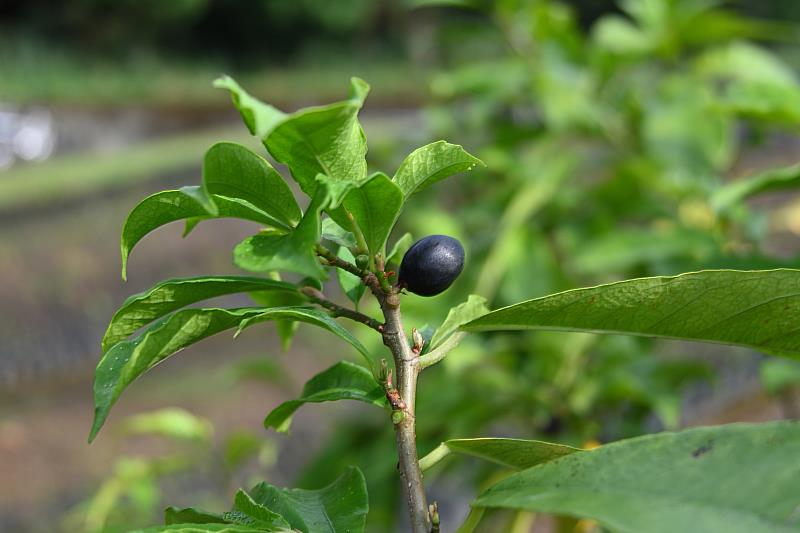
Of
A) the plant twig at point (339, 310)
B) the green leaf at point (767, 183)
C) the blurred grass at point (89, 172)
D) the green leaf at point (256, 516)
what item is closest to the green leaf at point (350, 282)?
the plant twig at point (339, 310)

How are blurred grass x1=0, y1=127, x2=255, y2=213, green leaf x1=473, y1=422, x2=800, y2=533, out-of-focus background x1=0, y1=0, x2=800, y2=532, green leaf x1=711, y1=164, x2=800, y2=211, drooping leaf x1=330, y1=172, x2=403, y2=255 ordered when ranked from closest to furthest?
green leaf x1=473, y1=422, x2=800, y2=533 < drooping leaf x1=330, y1=172, x2=403, y2=255 < green leaf x1=711, y1=164, x2=800, y2=211 < out-of-focus background x1=0, y1=0, x2=800, y2=532 < blurred grass x1=0, y1=127, x2=255, y2=213

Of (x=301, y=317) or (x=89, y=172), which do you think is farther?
(x=89, y=172)

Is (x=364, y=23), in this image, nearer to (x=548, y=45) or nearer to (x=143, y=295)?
(x=548, y=45)

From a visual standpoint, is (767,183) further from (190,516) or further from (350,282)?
(190,516)

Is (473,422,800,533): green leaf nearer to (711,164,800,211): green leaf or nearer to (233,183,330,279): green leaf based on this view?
(233,183,330,279): green leaf

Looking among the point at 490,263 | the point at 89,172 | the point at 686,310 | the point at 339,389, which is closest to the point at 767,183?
the point at 686,310

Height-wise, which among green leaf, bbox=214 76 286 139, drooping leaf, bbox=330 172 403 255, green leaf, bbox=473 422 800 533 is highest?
green leaf, bbox=214 76 286 139

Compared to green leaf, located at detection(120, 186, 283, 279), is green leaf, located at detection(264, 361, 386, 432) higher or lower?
lower

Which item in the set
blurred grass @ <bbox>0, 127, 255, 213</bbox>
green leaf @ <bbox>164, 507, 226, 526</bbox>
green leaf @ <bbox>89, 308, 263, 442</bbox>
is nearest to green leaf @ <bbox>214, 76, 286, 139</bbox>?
green leaf @ <bbox>89, 308, 263, 442</bbox>
